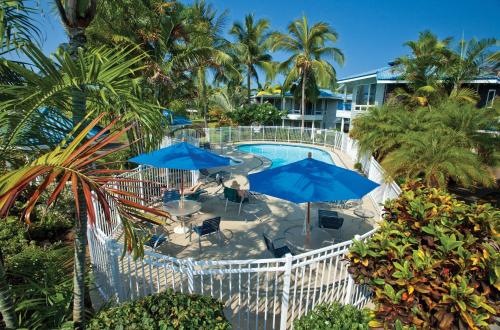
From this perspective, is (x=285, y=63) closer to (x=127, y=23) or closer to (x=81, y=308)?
(x=127, y=23)

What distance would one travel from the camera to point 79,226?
2.74 m

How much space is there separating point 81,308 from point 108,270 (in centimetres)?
119

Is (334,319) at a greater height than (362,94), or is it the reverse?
(362,94)

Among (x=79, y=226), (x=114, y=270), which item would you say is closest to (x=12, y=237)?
(x=114, y=270)

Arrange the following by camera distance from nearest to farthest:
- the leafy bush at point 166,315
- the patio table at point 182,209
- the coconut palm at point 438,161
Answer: the leafy bush at point 166,315
the patio table at point 182,209
the coconut palm at point 438,161

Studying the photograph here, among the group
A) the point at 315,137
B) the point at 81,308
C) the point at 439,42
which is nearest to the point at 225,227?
the point at 81,308

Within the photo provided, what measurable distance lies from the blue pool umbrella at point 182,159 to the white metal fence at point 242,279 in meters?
1.15

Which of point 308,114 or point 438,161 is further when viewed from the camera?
point 308,114

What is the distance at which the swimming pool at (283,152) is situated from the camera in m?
19.6

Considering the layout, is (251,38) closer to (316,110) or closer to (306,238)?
(316,110)

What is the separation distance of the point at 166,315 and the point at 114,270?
65.5 inches

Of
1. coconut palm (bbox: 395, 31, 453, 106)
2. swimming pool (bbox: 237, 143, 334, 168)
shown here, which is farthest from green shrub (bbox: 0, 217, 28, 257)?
coconut palm (bbox: 395, 31, 453, 106)

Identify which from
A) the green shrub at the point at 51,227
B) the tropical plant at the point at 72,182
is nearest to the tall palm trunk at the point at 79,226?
the tropical plant at the point at 72,182

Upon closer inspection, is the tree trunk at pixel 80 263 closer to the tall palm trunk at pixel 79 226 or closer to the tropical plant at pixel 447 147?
the tall palm trunk at pixel 79 226
